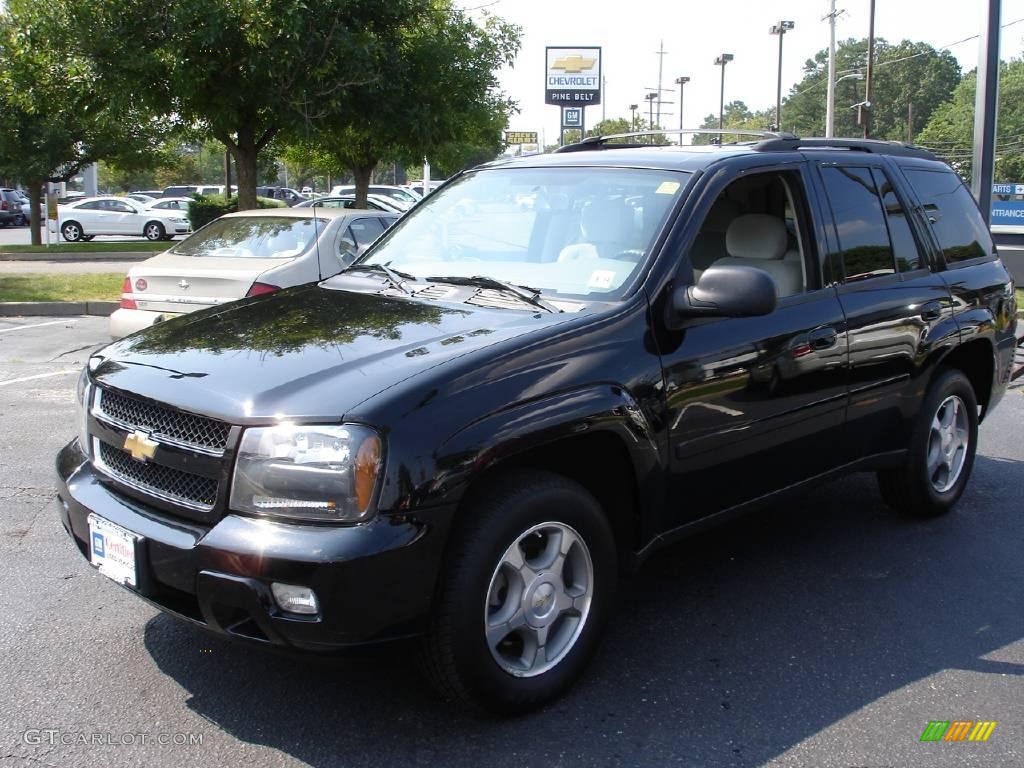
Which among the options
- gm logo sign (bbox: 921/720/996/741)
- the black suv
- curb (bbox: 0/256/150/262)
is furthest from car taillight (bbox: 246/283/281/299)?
curb (bbox: 0/256/150/262)

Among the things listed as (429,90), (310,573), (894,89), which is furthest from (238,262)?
(894,89)

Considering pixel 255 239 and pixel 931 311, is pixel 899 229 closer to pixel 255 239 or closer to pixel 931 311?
pixel 931 311

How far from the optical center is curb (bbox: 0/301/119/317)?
1344 cm

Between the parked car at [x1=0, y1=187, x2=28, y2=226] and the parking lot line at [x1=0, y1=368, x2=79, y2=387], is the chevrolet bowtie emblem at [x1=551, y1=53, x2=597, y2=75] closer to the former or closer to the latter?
the parking lot line at [x1=0, y1=368, x2=79, y2=387]

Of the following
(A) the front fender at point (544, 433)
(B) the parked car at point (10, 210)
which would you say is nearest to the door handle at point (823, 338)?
(A) the front fender at point (544, 433)

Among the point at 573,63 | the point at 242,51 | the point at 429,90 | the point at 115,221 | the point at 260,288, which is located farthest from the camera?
the point at 115,221

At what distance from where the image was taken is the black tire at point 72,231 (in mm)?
33375

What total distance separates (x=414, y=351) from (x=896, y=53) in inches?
5188

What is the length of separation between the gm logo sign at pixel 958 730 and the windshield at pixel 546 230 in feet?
5.74

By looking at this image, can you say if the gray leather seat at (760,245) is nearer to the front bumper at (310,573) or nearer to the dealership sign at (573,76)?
the front bumper at (310,573)

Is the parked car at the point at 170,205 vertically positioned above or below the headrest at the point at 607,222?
above

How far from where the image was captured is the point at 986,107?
1188 centimetres

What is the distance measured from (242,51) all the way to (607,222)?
11470 millimetres

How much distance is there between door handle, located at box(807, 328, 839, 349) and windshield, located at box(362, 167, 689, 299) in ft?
2.73
